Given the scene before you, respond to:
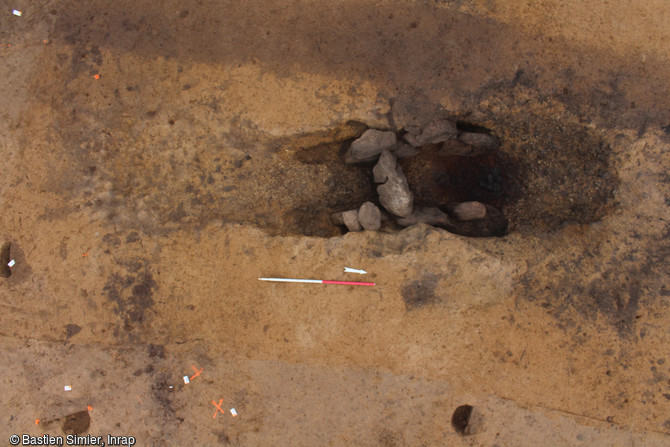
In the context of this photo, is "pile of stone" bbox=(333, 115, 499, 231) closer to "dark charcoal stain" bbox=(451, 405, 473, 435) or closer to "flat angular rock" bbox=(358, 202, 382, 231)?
"flat angular rock" bbox=(358, 202, 382, 231)

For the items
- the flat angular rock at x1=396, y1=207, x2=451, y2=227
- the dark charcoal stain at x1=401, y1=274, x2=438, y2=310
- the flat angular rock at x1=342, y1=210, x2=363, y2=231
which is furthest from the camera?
the flat angular rock at x1=396, y1=207, x2=451, y2=227

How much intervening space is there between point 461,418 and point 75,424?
11.2 ft

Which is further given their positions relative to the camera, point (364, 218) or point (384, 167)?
point (384, 167)

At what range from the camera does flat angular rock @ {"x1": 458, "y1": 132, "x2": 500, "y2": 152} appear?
3.62m

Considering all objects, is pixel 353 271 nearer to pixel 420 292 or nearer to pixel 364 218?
pixel 364 218

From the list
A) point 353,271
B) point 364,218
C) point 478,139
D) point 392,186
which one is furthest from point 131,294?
point 478,139

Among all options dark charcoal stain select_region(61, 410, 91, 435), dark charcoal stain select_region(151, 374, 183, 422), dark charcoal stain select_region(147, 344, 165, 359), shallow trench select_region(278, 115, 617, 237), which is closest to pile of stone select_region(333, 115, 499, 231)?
Answer: shallow trench select_region(278, 115, 617, 237)

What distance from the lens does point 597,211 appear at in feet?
11.6

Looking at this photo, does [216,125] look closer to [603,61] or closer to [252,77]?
[252,77]

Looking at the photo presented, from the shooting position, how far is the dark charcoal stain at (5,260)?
3551mm

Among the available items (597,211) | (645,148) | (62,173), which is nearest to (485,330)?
(597,211)

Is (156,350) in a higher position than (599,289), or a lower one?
lower

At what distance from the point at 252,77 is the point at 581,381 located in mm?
3802

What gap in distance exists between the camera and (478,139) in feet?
11.9
